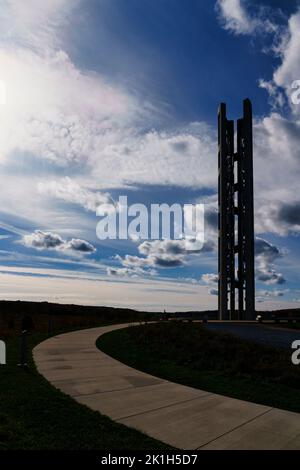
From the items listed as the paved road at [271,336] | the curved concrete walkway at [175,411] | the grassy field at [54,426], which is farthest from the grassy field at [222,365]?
the grassy field at [54,426]

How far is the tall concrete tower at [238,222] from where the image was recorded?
151 ft

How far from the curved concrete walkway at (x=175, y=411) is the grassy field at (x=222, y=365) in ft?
2.26

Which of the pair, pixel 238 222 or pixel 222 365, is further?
pixel 238 222

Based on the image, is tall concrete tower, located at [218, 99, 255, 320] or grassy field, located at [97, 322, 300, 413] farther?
tall concrete tower, located at [218, 99, 255, 320]

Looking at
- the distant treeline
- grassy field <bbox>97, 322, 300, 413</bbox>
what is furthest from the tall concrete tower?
grassy field <bbox>97, 322, 300, 413</bbox>

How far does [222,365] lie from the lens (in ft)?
35.1

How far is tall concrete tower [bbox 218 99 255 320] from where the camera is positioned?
4597 cm

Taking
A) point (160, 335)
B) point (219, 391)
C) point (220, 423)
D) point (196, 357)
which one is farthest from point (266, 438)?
point (160, 335)

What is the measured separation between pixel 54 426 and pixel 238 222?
1714 inches

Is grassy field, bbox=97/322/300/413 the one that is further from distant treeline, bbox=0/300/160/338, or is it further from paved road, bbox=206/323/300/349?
distant treeline, bbox=0/300/160/338

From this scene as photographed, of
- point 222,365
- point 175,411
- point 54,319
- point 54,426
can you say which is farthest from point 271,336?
point 54,319

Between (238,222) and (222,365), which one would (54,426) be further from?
(238,222)

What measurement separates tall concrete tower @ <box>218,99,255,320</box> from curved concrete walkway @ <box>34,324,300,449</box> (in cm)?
3716

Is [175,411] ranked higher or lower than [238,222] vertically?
lower
